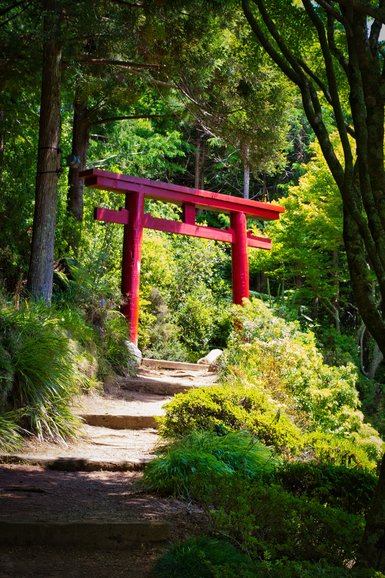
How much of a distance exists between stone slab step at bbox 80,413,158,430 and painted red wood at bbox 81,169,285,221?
483 centimetres

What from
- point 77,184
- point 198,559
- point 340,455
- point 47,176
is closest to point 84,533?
point 198,559

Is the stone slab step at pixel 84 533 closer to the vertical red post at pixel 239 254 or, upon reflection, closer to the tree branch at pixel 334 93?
the tree branch at pixel 334 93

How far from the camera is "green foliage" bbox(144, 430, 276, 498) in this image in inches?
184

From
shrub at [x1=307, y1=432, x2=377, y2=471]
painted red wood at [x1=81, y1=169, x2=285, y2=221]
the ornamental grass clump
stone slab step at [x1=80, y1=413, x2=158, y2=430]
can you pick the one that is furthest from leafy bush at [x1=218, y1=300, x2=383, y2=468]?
painted red wood at [x1=81, y1=169, x2=285, y2=221]

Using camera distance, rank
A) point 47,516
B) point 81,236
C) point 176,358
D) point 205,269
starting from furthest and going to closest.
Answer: point 205,269
point 176,358
point 81,236
point 47,516

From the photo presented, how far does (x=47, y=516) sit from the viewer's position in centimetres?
395

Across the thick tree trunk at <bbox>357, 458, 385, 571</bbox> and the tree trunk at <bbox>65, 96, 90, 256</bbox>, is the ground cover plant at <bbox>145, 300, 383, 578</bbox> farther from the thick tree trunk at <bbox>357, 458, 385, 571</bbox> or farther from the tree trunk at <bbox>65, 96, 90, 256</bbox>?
the tree trunk at <bbox>65, 96, 90, 256</bbox>

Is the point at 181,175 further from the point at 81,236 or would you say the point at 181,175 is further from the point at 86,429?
the point at 86,429

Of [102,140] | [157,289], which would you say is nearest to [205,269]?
[157,289]

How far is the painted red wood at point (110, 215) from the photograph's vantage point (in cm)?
1101

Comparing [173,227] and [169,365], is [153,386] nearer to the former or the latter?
[169,365]

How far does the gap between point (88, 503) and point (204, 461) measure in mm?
853

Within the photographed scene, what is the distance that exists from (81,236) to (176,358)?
3.18 metres

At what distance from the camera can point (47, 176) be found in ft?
29.5
